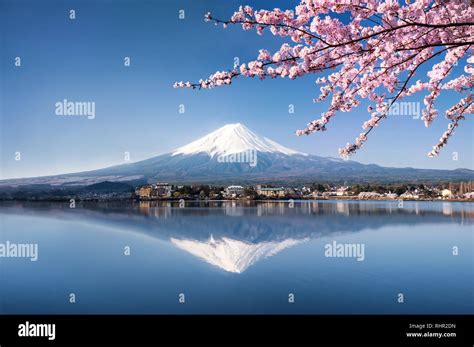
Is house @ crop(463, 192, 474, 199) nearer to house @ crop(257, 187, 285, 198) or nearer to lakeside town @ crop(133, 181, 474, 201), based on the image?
lakeside town @ crop(133, 181, 474, 201)

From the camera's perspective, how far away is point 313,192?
98.7 ft

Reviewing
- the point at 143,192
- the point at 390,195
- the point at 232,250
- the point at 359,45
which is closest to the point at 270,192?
the point at 143,192

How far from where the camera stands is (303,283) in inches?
203

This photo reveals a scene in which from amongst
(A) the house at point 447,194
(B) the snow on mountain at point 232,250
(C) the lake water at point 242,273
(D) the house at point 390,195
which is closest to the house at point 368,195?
(D) the house at point 390,195

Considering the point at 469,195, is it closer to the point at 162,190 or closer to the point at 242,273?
the point at 162,190

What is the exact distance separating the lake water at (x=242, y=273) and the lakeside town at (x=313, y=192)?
13.1 metres

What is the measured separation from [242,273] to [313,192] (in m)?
24.7

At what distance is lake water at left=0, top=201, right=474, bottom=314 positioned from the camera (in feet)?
14.2

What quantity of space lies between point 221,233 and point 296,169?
2456 cm

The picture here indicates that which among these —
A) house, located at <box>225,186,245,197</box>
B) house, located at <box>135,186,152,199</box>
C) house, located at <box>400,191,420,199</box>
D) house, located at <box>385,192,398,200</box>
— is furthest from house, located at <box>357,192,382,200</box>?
house, located at <box>135,186,152,199</box>

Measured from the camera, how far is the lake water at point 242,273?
4332mm

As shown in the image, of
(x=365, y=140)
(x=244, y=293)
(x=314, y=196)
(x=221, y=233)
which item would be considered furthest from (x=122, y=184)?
(x=365, y=140)
